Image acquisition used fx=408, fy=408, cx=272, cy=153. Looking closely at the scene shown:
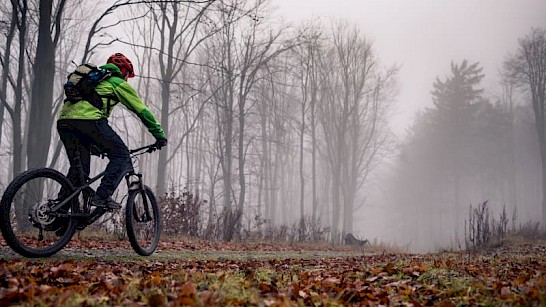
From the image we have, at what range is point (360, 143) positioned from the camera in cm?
3189

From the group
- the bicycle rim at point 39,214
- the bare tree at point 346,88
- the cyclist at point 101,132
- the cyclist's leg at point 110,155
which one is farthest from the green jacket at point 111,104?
the bare tree at point 346,88

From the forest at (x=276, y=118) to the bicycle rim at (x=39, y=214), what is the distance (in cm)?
287

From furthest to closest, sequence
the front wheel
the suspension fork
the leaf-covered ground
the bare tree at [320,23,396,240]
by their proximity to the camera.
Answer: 1. the bare tree at [320,23,396,240]
2. the front wheel
3. the suspension fork
4. the leaf-covered ground

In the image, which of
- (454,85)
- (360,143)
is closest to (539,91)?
(454,85)

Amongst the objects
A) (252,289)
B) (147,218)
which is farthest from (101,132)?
(252,289)

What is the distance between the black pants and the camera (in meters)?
4.29

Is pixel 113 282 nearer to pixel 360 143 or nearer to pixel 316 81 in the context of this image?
pixel 316 81

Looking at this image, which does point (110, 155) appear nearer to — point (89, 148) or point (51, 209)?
point (89, 148)

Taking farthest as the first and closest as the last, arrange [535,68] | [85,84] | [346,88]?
[535,68], [346,88], [85,84]

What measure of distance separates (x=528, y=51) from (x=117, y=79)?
33174 millimetres

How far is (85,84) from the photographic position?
4258 millimetres

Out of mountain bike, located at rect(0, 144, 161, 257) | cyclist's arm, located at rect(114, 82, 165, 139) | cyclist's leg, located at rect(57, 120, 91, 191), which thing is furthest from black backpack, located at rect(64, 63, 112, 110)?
mountain bike, located at rect(0, 144, 161, 257)

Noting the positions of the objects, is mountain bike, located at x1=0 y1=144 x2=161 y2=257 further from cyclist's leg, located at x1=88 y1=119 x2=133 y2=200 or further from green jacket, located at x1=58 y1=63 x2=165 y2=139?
green jacket, located at x1=58 y1=63 x2=165 y2=139

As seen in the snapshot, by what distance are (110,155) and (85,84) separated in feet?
2.67
